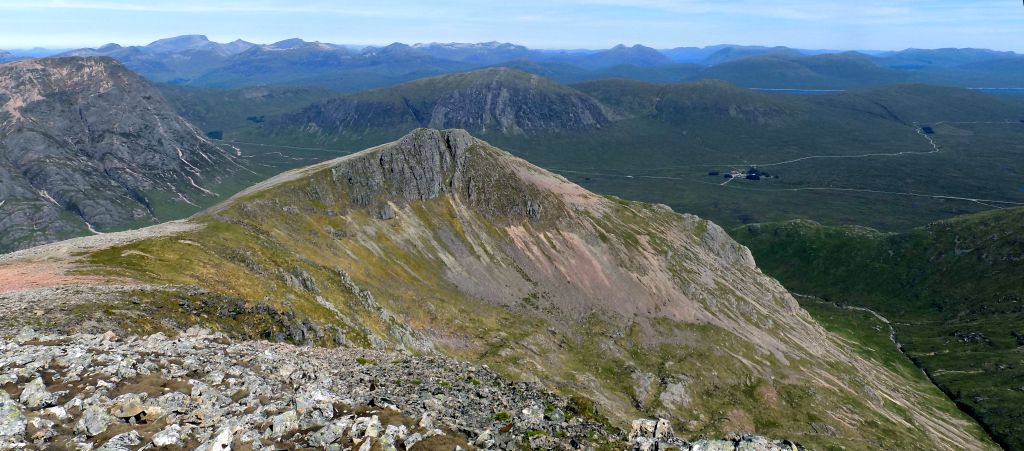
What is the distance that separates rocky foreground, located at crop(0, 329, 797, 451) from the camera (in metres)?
28.6

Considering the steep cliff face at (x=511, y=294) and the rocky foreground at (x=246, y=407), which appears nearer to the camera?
the rocky foreground at (x=246, y=407)

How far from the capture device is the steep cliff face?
87.8 m

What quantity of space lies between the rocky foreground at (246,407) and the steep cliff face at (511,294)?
83.6 ft

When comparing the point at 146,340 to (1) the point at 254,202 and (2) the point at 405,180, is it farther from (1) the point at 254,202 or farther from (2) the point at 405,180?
(2) the point at 405,180

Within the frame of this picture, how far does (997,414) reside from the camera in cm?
17525

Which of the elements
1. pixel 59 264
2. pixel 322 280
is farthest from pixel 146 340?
pixel 322 280

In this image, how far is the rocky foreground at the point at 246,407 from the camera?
93.9ft

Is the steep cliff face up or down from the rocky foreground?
down

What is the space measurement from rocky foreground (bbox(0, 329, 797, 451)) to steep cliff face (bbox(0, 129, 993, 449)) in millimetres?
25486

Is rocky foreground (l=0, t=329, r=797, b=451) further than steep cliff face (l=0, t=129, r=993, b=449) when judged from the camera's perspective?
No

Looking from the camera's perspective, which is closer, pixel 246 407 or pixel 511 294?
pixel 246 407

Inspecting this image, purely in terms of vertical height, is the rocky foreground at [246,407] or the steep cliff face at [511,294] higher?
the rocky foreground at [246,407]

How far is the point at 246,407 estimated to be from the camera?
32719 mm

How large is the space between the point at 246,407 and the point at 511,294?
122m
